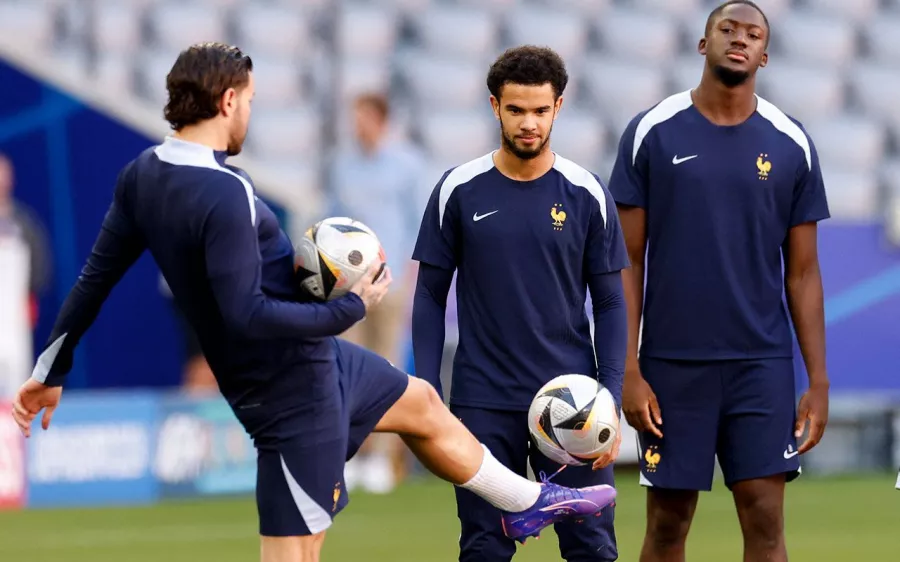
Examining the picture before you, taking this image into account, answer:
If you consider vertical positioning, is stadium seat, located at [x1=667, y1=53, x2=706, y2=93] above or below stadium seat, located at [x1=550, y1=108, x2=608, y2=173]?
above

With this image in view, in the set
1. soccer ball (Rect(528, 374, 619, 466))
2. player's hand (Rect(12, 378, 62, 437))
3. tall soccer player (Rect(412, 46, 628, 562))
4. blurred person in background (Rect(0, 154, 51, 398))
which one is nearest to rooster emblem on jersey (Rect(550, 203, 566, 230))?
tall soccer player (Rect(412, 46, 628, 562))

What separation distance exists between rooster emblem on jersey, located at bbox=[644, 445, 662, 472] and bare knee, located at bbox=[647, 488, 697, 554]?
96mm

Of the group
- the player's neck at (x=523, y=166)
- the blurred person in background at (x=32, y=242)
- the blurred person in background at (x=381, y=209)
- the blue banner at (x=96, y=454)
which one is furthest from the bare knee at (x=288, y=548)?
the blurred person in background at (x=32, y=242)

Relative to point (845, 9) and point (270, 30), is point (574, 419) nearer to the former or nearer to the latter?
point (270, 30)

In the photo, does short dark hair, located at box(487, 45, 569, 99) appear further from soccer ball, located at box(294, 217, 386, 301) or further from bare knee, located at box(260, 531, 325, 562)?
bare knee, located at box(260, 531, 325, 562)

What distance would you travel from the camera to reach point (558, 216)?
18.7 feet

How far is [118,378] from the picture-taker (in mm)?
12008

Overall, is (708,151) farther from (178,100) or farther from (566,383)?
(178,100)

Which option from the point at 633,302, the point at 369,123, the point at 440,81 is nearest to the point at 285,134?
the point at 440,81

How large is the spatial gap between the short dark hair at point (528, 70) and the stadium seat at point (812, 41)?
10392 millimetres

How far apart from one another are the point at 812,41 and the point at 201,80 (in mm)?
11406

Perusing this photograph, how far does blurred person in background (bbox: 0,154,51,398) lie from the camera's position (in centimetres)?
1123

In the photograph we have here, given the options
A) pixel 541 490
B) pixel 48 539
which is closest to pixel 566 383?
pixel 541 490

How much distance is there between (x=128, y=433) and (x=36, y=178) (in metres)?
2.13
